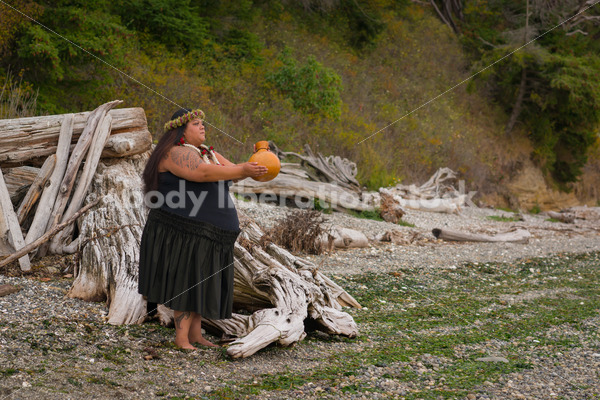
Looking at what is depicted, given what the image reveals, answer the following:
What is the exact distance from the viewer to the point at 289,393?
3385 millimetres

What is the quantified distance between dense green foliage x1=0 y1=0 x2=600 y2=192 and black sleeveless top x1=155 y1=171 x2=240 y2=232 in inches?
252

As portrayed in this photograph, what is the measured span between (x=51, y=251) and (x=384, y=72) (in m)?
18.8

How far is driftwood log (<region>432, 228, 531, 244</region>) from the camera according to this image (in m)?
10.1

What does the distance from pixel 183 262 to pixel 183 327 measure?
46 cm

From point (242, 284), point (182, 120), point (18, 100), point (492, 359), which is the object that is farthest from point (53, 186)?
point (492, 359)

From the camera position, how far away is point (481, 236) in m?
10.4

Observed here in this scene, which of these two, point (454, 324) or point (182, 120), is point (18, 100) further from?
point (454, 324)

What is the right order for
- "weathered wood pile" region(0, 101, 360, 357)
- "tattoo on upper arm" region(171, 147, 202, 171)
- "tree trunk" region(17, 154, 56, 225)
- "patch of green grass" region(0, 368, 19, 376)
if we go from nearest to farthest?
"patch of green grass" region(0, 368, 19, 376), "tattoo on upper arm" region(171, 147, 202, 171), "weathered wood pile" region(0, 101, 360, 357), "tree trunk" region(17, 154, 56, 225)

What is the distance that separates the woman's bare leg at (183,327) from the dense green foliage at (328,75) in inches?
269

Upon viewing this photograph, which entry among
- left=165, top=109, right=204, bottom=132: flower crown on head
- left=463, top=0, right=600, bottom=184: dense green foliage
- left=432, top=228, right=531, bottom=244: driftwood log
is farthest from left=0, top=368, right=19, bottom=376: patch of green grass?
left=463, top=0, right=600, bottom=184: dense green foliage

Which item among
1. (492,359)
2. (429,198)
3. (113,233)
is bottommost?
(492,359)

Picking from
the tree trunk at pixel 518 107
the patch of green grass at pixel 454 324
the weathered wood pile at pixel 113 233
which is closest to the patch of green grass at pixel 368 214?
the patch of green grass at pixel 454 324

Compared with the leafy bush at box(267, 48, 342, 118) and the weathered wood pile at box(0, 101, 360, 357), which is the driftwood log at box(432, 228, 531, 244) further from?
the leafy bush at box(267, 48, 342, 118)

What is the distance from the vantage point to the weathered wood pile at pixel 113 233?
451 centimetres
